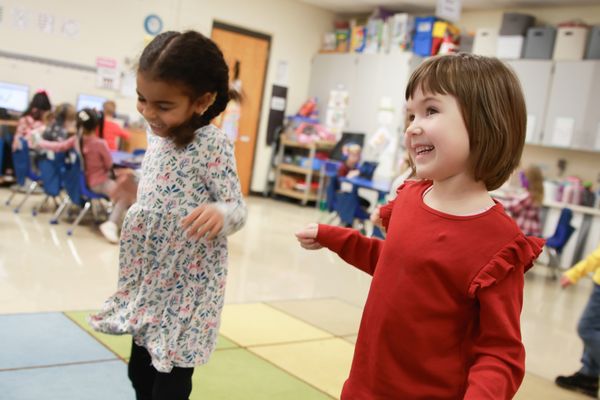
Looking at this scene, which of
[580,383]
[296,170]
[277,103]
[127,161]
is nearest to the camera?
[580,383]

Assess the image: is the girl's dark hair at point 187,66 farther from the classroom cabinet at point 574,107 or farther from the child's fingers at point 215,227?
the classroom cabinet at point 574,107

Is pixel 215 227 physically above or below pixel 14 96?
below

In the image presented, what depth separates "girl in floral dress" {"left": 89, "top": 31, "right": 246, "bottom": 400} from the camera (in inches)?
61.6

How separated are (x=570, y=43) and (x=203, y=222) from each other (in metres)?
7.22

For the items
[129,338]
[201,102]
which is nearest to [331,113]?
[129,338]

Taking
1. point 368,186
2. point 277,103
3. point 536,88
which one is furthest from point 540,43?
point 277,103

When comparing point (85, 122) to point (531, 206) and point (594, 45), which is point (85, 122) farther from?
point (594, 45)

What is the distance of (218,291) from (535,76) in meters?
7.13

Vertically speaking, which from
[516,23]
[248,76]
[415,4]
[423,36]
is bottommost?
[248,76]

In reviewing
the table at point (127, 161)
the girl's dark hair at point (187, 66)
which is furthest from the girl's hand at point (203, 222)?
the table at point (127, 161)

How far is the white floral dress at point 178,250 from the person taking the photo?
1.60 metres

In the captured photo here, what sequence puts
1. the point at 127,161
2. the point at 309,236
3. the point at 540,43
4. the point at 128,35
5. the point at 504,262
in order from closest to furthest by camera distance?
1. the point at 504,262
2. the point at 309,236
3. the point at 127,161
4. the point at 540,43
5. the point at 128,35

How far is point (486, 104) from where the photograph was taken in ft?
3.75

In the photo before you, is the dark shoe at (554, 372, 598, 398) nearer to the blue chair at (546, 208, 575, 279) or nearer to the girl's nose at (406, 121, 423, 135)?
the girl's nose at (406, 121, 423, 135)
